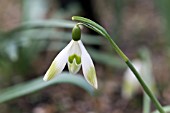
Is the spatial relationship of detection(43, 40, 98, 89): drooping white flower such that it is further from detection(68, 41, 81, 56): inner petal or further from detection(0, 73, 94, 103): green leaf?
detection(0, 73, 94, 103): green leaf

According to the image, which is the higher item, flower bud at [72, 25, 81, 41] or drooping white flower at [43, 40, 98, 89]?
flower bud at [72, 25, 81, 41]

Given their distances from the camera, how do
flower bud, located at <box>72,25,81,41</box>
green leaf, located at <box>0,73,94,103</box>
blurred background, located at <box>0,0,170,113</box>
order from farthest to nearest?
blurred background, located at <box>0,0,170,113</box> → green leaf, located at <box>0,73,94,103</box> → flower bud, located at <box>72,25,81,41</box>

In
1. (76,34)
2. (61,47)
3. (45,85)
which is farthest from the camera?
(61,47)

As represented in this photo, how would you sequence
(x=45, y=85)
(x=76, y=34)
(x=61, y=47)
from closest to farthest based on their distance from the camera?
1. (x=76, y=34)
2. (x=45, y=85)
3. (x=61, y=47)

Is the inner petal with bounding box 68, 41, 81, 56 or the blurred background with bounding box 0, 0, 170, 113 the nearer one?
the inner petal with bounding box 68, 41, 81, 56

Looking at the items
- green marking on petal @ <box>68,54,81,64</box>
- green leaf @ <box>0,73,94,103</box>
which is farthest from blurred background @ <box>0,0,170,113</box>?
green marking on petal @ <box>68,54,81,64</box>

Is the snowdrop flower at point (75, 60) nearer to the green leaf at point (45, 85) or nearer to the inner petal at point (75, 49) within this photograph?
the inner petal at point (75, 49)

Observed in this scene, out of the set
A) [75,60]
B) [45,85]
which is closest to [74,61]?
[75,60]

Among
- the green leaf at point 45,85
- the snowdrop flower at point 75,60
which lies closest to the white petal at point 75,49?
the snowdrop flower at point 75,60

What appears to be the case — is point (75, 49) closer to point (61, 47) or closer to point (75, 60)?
point (75, 60)
